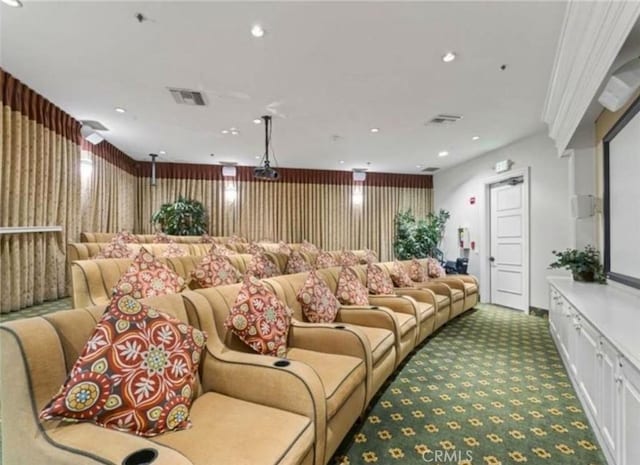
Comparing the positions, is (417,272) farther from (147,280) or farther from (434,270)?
(147,280)

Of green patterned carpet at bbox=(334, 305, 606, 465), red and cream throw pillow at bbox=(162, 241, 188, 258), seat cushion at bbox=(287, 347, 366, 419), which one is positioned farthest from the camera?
red and cream throw pillow at bbox=(162, 241, 188, 258)

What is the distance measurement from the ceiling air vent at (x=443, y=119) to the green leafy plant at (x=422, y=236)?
3.30 metres

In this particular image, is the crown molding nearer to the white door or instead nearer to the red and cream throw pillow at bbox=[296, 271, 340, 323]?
the white door

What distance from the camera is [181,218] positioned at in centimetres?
740

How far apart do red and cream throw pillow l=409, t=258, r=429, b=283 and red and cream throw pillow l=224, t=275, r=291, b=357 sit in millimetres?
3556

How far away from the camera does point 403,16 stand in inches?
100

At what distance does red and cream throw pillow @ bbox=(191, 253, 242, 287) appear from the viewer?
10.1 feet

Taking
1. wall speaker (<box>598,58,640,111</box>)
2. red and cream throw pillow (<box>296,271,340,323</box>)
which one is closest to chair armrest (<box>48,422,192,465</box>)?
red and cream throw pillow (<box>296,271,340,323</box>)

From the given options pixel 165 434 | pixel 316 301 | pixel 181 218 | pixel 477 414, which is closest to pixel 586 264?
pixel 477 414

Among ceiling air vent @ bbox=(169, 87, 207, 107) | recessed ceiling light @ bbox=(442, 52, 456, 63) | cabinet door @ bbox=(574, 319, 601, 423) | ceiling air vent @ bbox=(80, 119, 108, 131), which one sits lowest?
cabinet door @ bbox=(574, 319, 601, 423)

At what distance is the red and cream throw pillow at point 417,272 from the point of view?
5238 millimetres

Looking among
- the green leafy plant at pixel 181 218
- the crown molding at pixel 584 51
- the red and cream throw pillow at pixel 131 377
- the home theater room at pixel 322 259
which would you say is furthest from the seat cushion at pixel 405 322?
the green leafy plant at pixel 181 218

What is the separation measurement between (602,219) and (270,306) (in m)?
3.68

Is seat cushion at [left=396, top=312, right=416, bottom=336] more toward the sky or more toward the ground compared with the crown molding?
more toward the ground
